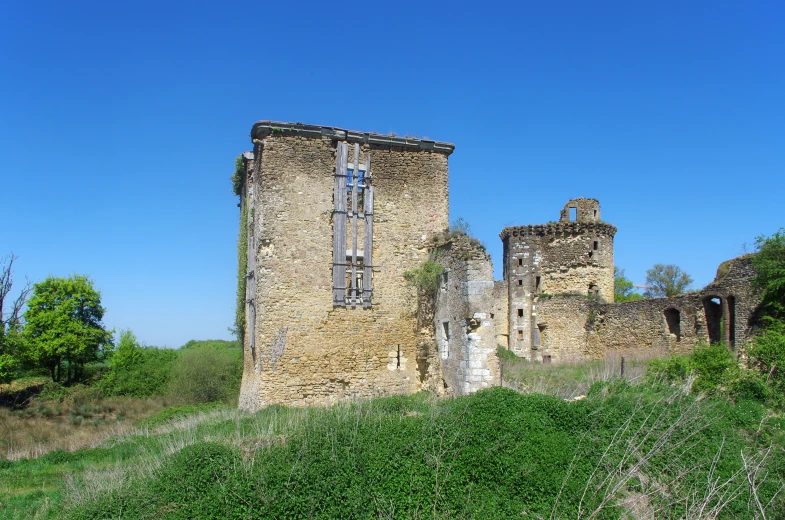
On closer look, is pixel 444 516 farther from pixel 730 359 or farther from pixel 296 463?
pixel 730 359

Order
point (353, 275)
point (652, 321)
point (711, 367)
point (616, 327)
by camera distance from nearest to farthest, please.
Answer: point (711, 367)
point (353, 275)
point (652, 321)
point (616, 327)

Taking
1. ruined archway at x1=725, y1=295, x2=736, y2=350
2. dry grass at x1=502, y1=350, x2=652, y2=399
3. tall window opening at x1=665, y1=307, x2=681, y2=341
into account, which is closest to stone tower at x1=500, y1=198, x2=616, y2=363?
tall window opening at x1=665, y1=307, x2=681, y2=341

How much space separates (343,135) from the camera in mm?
15266

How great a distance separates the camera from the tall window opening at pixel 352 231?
14.9 meters

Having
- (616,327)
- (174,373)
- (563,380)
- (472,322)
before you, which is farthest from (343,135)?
(174,373)

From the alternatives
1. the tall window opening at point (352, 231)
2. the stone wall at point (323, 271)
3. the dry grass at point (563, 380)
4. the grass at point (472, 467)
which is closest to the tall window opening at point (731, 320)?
the dry grass at point (563, 380)

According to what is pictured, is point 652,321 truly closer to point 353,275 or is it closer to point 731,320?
point 731,320

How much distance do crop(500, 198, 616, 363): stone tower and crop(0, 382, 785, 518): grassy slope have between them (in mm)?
17461

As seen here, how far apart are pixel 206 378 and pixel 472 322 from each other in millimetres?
17437

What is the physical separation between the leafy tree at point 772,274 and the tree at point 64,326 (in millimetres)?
34540

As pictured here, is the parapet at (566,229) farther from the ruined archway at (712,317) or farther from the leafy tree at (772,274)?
the leafy tree at (772,274)

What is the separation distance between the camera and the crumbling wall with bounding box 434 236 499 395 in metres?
13.2

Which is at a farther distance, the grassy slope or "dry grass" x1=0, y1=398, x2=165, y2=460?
"dry grass" x1=0, y1=398, x2=165, y2=460

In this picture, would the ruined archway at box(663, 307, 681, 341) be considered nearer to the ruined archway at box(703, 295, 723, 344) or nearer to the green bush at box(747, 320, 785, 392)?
the ruined archway at box(703, 295, 723, 344)
